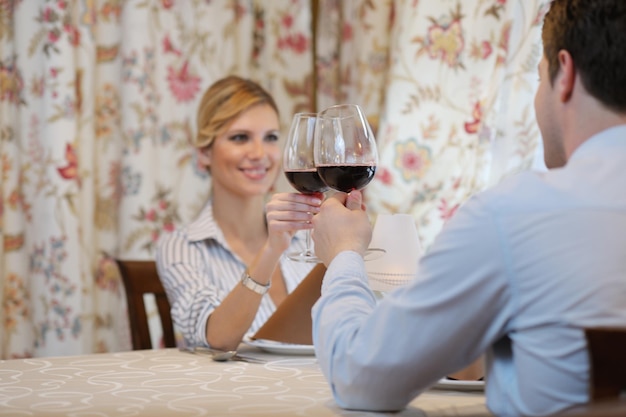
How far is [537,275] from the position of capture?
0.88 meters

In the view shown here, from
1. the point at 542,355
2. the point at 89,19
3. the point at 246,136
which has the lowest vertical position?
the point at 542,355

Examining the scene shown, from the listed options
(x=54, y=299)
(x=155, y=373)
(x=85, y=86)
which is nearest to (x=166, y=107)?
(x=85, y=86)

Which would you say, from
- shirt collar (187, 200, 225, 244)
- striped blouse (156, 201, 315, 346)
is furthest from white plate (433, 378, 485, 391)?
shirt collar (187, 200, 225, 244)

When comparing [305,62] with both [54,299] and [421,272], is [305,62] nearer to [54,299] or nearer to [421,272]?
[54,299]

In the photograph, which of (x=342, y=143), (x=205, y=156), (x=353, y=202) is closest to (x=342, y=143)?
(x=342, y=143)

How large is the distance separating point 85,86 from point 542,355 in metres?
2.13

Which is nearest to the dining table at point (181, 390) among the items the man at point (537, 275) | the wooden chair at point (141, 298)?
the man at point (537, 275)

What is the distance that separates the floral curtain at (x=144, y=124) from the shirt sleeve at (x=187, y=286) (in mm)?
555

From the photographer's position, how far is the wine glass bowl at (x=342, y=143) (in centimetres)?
136

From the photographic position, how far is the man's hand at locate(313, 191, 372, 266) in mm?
1185

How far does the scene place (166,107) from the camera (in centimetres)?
Answer: 290

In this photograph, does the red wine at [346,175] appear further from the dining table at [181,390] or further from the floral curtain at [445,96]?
the floral curtain at [445,96]

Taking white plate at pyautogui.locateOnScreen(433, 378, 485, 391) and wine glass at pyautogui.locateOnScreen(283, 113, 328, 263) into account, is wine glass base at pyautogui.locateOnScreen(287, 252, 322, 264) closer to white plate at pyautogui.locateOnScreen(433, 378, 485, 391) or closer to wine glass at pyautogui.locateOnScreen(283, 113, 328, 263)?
wine glass at pyautogui.locateOnScreen(283, 113, 328, 263)

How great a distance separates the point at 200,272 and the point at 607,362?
1542mm
